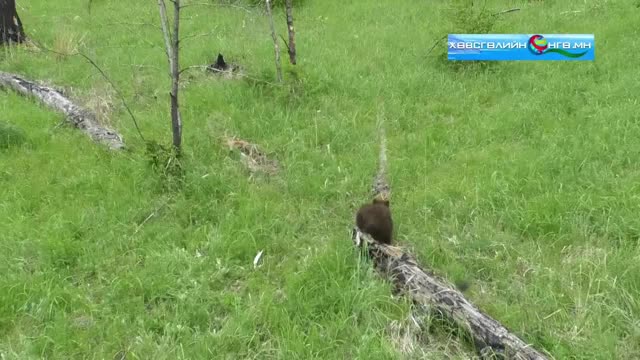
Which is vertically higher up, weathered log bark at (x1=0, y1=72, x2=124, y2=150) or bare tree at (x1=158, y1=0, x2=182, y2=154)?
bare tree at (x1=158, y1=0, x2=182, y2=154)

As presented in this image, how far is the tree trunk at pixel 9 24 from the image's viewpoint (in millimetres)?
9414

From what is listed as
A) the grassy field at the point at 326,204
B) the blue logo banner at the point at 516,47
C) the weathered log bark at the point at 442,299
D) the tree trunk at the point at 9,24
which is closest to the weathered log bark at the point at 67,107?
the grassy field at the point at 326,204

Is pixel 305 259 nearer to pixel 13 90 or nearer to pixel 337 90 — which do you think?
pixel 337 90

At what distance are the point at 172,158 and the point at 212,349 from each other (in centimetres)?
218

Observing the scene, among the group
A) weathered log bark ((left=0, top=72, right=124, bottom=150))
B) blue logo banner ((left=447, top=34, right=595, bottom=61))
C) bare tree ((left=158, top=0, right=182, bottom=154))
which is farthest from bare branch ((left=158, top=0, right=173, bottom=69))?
blue logo banner ((left=447, top=34, right=595, bottom=61))

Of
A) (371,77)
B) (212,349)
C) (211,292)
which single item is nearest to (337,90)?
(371,77)

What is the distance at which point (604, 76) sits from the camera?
21.5 feet

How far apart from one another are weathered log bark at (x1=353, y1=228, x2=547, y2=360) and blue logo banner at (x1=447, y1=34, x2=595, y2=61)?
162 inches

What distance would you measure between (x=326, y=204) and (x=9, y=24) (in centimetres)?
740

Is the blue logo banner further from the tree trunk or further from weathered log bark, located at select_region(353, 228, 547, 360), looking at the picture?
the tree trunk

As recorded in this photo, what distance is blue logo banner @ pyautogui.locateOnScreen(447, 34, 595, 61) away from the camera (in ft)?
23.3

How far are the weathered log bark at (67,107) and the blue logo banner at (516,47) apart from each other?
168 inches

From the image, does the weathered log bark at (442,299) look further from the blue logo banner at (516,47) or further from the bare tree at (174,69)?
the blue logo banner at (516,47)

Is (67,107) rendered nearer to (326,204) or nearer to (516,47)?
(326,204)
